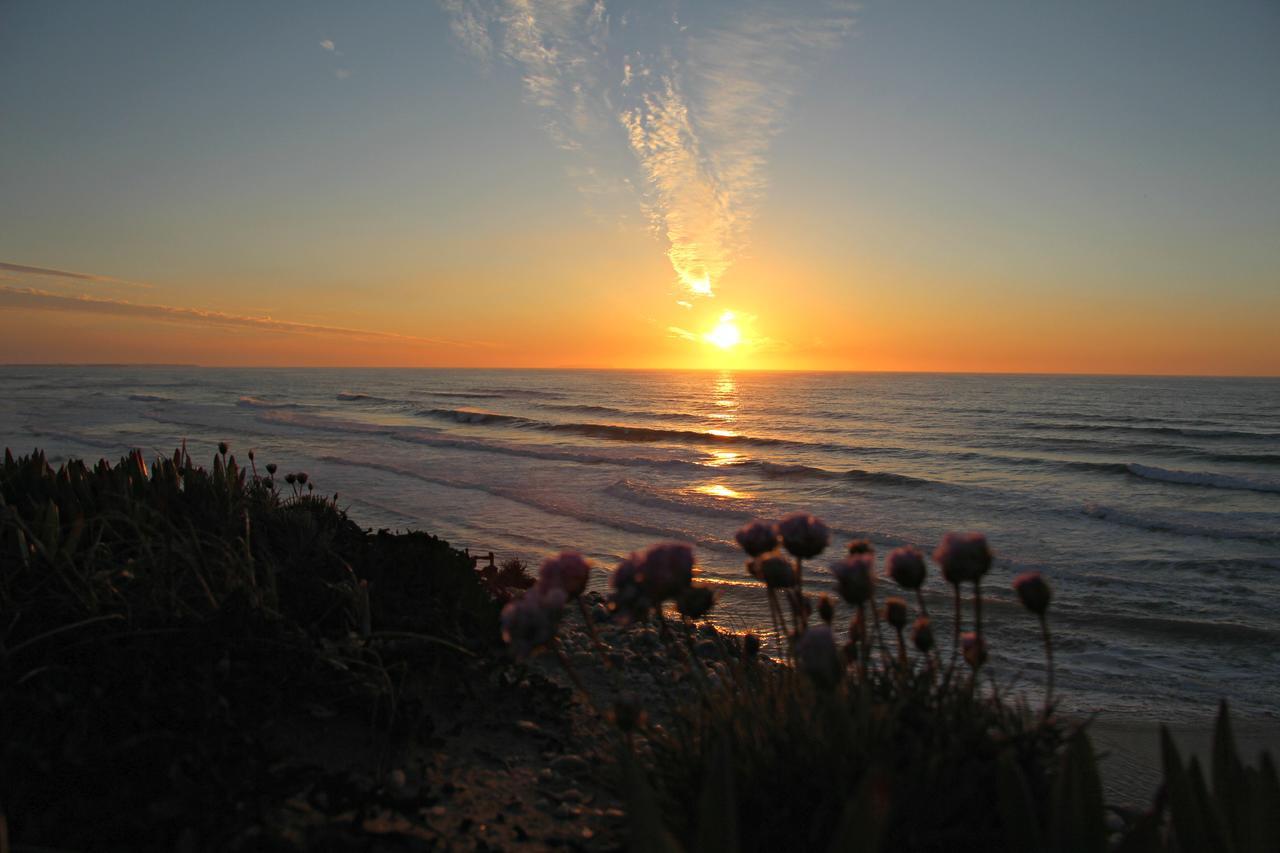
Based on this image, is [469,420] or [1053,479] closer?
[1053,479]

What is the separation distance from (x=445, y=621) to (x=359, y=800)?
1.52 meters

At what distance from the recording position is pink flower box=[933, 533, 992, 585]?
6.75 feet

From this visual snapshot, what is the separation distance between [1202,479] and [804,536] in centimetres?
2386

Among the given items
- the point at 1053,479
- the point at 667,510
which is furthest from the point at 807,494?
the point at 1053,479

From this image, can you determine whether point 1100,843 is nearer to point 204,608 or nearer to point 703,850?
point 703,850

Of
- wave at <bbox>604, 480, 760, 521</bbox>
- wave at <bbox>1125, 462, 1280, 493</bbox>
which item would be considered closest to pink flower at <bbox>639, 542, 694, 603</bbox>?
wave at <bbox>604, 480, 760, 521</bbox>

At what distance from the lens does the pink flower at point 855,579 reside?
2105mm

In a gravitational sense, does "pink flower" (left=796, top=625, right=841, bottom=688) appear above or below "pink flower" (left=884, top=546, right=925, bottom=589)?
below

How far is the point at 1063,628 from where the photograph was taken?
287 inches

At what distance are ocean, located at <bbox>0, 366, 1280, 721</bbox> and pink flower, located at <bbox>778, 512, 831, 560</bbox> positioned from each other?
66 centimetres

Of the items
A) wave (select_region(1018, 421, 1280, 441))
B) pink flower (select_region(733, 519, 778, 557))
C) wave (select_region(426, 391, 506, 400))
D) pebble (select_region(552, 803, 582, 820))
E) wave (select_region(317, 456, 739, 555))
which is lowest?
wave (select_region(317, 456, 739, 555))

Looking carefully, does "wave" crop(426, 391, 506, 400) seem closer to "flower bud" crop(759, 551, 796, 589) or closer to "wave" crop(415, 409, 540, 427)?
"wave" crop(415, 409, 540, 427)

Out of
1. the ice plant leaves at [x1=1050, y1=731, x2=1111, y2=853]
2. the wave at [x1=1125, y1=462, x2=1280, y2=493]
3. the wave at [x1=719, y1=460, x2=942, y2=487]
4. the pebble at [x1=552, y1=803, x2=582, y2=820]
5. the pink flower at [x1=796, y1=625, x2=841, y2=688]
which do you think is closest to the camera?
the ice plant leaves at [x1=1050, y1=731, x2=1111, y2=853]

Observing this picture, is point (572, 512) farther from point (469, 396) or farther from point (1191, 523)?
point (469, 396)
